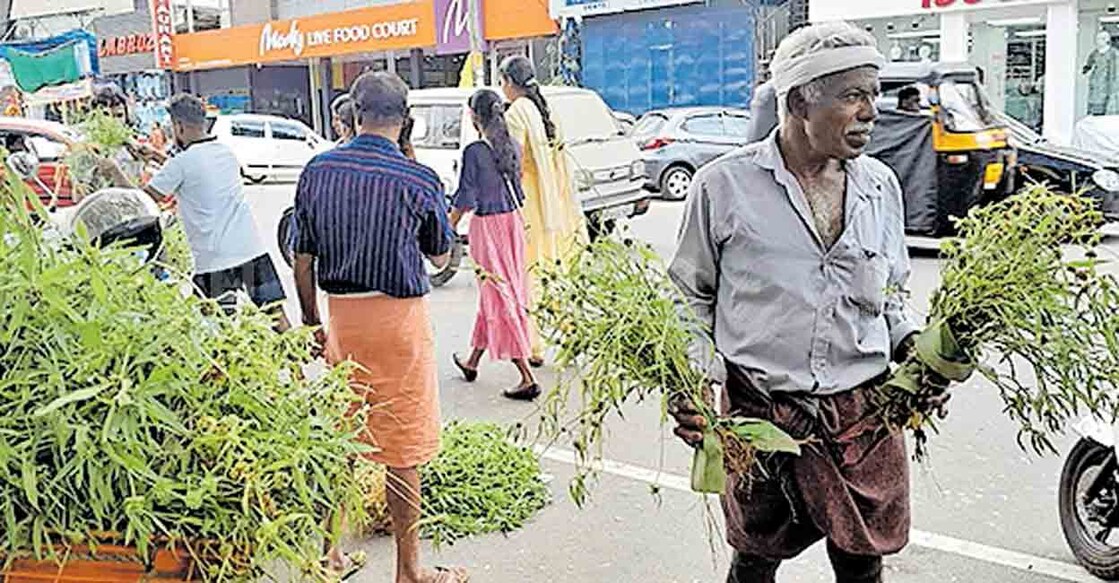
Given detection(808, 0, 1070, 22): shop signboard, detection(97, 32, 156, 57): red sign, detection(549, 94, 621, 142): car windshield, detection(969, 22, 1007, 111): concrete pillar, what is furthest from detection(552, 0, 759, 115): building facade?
detection(97, 32, 156, 57): red sign

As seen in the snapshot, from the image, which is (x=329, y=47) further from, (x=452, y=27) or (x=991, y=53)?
(x=991, y=53)

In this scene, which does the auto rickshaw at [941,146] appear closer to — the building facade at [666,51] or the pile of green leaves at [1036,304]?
the pile of green leaves at [1036,304]

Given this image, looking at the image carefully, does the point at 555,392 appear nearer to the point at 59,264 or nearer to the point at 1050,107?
the point at 59,264

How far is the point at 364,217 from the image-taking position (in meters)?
3.52

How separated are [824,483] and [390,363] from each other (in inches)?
61.1

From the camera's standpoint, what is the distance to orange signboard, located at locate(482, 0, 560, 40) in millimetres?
22016

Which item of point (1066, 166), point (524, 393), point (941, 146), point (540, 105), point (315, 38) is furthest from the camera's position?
point (315, 38)

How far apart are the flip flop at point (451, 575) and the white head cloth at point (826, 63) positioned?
6.76 feet

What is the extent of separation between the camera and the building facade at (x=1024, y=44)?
15.5 meters

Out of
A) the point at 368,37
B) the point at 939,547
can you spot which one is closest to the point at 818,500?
the point at 939,547

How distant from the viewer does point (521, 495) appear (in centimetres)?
449

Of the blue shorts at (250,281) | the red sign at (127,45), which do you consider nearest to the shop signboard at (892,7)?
the blue shorts at (250,281)

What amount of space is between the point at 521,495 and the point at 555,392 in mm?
2125

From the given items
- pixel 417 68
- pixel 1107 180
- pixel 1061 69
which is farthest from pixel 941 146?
pixel 417 68
